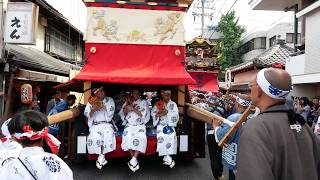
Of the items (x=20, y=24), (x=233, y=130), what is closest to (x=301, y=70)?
(x=20, y=24)

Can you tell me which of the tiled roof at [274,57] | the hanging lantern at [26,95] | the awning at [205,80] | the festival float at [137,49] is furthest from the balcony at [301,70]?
the hanging lantern at [26,95]

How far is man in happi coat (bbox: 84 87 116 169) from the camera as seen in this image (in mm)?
6609

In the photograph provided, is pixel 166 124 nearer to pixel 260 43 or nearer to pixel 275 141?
pixel 275 141

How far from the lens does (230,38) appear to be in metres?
39.2

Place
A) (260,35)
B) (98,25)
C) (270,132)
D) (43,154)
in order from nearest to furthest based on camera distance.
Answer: (270,132) → (43,154) → (98,25) → (260,35)

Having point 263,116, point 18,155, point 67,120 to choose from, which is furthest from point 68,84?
point 263,116

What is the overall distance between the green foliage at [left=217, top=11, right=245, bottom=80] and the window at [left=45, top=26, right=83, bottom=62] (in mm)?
19922

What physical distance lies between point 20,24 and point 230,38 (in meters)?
32.0

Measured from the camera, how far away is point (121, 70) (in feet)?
22.9

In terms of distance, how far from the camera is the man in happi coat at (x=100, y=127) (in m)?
6.61

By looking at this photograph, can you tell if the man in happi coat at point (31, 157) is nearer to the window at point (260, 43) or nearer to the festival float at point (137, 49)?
the festival float at point (137, 49)

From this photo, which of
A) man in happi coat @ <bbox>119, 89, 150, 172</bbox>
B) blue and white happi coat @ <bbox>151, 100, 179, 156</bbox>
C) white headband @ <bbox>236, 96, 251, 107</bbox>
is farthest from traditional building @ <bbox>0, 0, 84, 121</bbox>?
white headband @ <bbox>236, 96, 251, 107</bbox>

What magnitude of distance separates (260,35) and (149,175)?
30.1 m

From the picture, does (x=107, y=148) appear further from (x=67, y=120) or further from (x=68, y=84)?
(x=68, y=84)
